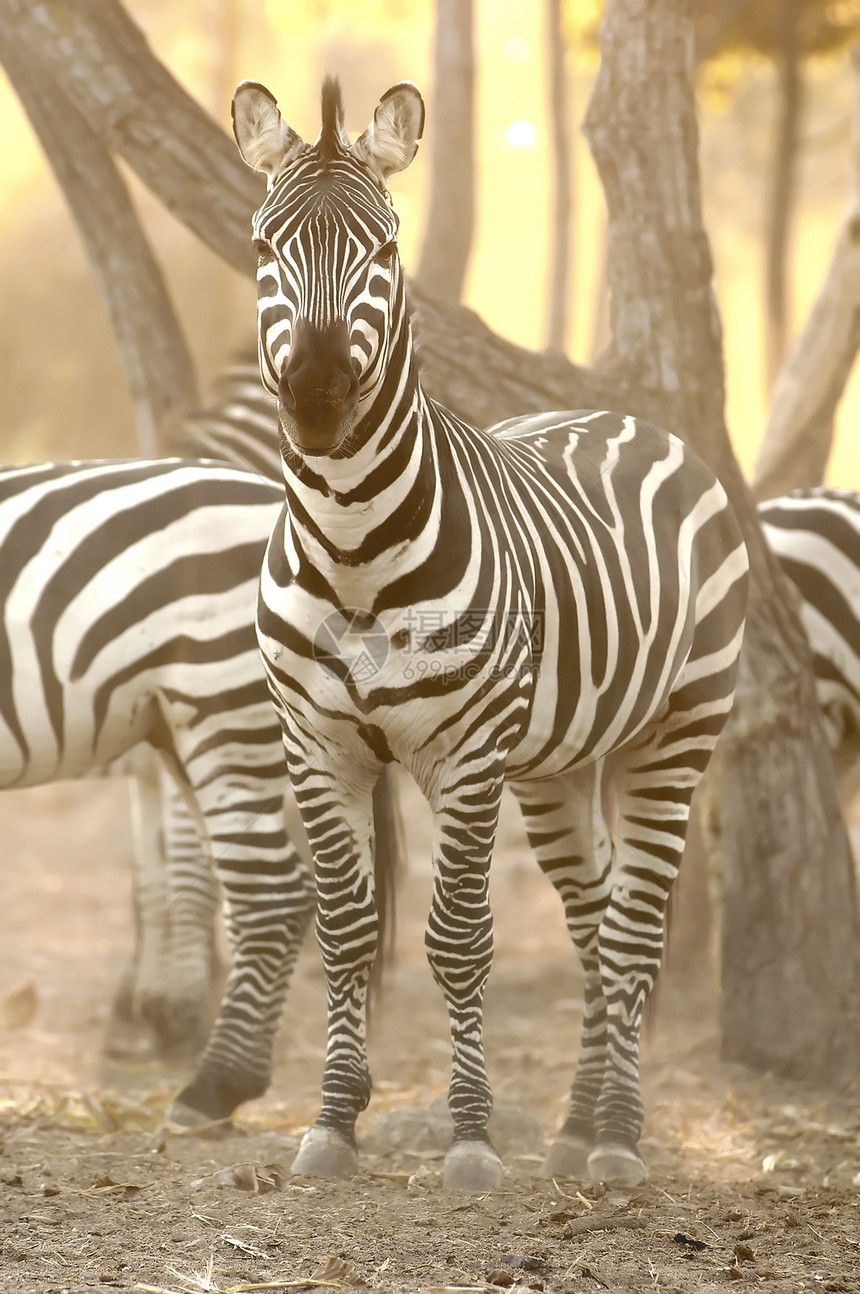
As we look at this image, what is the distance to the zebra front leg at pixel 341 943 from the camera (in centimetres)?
358

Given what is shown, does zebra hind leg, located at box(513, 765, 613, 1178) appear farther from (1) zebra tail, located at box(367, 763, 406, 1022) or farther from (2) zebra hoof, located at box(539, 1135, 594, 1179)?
(1) zebra tail, located at box(367, 763, 406, 1022)

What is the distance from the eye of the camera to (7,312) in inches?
650

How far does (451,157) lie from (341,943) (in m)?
5.80

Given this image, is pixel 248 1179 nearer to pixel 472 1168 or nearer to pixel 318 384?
pixel 472 1168

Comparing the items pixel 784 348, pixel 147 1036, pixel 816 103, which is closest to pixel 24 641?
pixel 147 1036

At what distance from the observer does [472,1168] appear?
3.53 meters

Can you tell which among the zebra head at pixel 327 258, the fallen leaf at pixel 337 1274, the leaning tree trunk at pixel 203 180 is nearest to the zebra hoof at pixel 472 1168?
the fallen leaf at pixel 337 1274

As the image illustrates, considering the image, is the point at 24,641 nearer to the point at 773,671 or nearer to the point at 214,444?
the point at 214,444

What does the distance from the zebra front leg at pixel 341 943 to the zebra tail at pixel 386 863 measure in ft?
0.81

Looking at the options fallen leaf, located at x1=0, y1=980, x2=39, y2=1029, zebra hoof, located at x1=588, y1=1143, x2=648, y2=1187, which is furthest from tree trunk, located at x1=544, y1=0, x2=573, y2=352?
zebra hoof, located at x1=588, y1=1143, x2=648, y2=1187

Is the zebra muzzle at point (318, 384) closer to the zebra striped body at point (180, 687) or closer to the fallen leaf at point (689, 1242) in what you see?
the zebra striped body at point (180, 687)

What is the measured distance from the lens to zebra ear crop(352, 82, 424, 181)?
3.32 metres

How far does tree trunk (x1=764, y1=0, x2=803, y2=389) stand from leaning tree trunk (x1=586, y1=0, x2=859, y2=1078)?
5.53 metres

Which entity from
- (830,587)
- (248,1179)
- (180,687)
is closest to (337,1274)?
(248,1179)
